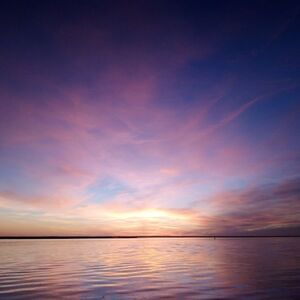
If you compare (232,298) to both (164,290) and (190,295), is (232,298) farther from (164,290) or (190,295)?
(164,290)

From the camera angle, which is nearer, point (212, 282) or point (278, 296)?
point (278, 296)

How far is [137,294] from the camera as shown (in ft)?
69.8

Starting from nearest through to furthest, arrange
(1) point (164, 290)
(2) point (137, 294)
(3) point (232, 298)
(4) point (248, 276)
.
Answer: (3) point (232, 298)
(2) point (137, 294)
(1) point (164, 290)
(4) point (248, 276)

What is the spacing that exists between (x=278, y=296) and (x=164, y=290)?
7288 mm

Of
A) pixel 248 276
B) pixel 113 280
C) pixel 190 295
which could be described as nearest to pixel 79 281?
pixel 113 280

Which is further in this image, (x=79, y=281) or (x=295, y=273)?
(x=295, y=273)

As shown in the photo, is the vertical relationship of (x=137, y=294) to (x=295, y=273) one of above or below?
below

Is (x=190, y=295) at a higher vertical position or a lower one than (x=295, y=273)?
lower

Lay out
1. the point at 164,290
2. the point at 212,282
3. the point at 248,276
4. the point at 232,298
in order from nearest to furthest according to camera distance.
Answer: the point at 232,298 → the point at 164,290 → the point at 212,282 → the point at 248,276

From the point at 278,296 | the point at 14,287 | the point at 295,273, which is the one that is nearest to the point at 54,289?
the point at 14,287

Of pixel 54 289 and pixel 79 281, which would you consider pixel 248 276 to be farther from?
pixel 54 289

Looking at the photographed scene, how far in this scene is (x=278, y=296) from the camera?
20.4m

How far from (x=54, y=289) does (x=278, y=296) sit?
48.5ft

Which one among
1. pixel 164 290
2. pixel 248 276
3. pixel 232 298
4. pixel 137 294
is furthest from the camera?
pixel 248 276
